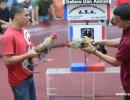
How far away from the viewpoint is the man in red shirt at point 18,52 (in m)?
2.17

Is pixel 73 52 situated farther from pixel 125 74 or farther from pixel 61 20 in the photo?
pixel 125 74

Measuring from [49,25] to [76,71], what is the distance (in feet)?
11.2

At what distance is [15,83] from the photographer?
2318 millimetres

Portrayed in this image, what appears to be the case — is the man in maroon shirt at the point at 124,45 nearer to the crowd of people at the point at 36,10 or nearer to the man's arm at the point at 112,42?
the man's arm at the point at 112,42

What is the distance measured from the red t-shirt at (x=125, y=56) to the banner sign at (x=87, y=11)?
1.13 metres

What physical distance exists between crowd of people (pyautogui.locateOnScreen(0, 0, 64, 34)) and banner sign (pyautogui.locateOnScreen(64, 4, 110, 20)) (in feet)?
10.2

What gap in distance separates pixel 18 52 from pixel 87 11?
136 centimetres

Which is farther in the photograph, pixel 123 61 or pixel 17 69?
pixel 17 69

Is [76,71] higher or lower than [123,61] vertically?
lower

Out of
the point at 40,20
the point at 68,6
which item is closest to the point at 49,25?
the point at 40,20

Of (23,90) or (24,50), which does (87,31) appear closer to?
(24,50)

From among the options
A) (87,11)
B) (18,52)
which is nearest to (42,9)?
(87,11)

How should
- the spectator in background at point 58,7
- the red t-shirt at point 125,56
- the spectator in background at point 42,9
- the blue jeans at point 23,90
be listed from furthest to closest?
the spectator in background at point 58,7 < the spectator in background at point 42,9 < the blue jeans at point 23,90 < the red t-shirt at point 125,56

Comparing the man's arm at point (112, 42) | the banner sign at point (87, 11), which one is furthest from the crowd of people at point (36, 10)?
the man's arm at point (112, 42)
